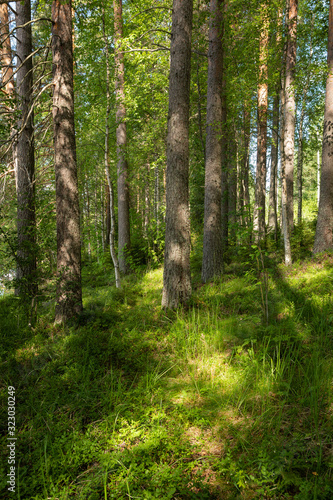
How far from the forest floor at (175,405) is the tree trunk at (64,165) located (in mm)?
632

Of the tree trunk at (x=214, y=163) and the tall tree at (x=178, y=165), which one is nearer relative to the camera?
the tall tree at (x=178, y=165)

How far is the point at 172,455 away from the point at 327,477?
126cm

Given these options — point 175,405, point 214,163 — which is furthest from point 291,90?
point 175,405

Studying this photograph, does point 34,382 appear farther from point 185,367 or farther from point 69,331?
point 185,367

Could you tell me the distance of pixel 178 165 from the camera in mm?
5230

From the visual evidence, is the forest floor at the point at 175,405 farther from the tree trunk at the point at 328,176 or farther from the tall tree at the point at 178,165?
the tree trunk at the point at 328,176

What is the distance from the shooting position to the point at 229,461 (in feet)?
7.28

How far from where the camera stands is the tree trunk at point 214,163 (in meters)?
7.29

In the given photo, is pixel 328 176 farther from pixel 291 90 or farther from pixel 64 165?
pixel 64 165

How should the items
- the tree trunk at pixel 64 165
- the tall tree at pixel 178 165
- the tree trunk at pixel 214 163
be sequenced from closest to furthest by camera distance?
1. the tree trunk at pixel 64 165
2. the tall tree at pixel 178 165
3. the tree trunk at pixel 214 163

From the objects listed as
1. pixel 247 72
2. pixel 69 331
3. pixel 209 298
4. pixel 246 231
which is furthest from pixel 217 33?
pixel 69 331

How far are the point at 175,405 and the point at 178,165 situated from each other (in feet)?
13.7

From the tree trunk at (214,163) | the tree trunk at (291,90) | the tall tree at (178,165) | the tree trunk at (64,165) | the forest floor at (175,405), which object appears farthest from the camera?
the tree trunk at (291,90)

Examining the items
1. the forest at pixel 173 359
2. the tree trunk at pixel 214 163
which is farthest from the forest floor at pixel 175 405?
the tree trunk at pixel 214 163
